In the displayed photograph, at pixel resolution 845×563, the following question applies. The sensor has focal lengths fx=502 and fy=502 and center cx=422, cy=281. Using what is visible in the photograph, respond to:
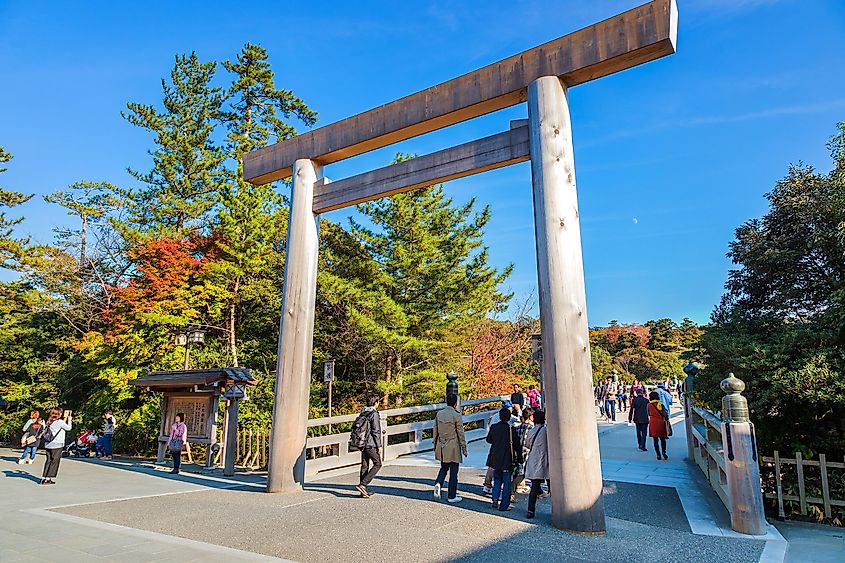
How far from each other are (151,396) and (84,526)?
13.2 m

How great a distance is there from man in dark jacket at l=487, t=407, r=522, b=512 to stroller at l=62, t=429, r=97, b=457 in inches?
622

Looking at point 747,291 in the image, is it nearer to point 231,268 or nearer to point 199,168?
point 231,268

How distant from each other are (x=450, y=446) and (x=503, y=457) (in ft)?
2.80

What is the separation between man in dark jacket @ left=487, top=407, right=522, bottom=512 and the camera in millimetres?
6387

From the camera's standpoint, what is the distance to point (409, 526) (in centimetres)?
561

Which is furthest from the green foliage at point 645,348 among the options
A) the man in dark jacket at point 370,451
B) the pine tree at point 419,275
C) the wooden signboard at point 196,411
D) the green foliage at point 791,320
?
the man in dark jacket at point 370,451

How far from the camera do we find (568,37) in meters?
6.13

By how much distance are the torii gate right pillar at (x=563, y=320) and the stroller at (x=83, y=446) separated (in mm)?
16989

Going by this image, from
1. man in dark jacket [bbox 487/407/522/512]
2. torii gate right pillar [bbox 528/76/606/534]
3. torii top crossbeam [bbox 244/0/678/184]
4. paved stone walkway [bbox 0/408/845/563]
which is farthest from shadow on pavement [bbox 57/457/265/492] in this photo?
torii top crossbeam [bbox 244/0/678/184]

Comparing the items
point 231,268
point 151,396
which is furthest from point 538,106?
point 151,396

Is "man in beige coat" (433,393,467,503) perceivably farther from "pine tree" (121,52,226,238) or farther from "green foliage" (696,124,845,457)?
"pine tree" (121,52,226,238)

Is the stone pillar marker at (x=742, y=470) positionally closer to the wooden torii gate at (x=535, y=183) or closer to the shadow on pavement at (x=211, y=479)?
the wooden torii gate at (x=535, y=183)

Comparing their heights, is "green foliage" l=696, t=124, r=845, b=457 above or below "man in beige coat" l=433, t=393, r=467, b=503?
above

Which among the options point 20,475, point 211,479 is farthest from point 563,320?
point 20,475
